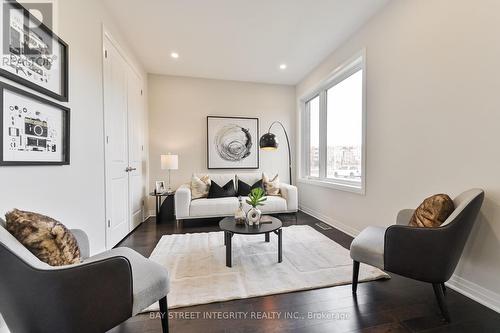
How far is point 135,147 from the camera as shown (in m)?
3.39

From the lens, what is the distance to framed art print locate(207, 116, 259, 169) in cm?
432

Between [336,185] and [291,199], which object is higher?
[336,185]

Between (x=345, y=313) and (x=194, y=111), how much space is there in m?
3.96

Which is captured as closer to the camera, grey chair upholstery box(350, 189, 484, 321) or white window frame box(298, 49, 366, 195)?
grey chair upholstery box(350, 189, 484, 321)

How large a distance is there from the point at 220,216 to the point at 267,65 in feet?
9.18

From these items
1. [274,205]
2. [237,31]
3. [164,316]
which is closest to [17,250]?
[164,316]

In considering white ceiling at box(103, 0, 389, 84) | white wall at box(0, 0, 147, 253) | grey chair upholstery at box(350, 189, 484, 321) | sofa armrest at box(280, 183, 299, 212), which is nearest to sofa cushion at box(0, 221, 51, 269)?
white wall at box(0, 0, 147, 253)

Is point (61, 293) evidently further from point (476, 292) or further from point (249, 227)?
point (476, 292)

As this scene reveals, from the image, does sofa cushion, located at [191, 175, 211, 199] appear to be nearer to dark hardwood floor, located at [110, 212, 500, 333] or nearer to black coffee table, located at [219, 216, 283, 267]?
black coffee table, located at [219, 216, 283, 267]

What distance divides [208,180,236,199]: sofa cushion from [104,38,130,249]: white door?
1.34m

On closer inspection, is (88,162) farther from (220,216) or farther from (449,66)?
(449,66)

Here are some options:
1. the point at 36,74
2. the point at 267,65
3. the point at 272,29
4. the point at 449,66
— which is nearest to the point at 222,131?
the point at 267,65

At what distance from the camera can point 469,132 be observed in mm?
1638

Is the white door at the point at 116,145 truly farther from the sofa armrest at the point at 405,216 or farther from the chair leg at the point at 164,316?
the sofa armrest at the point at 405,216
